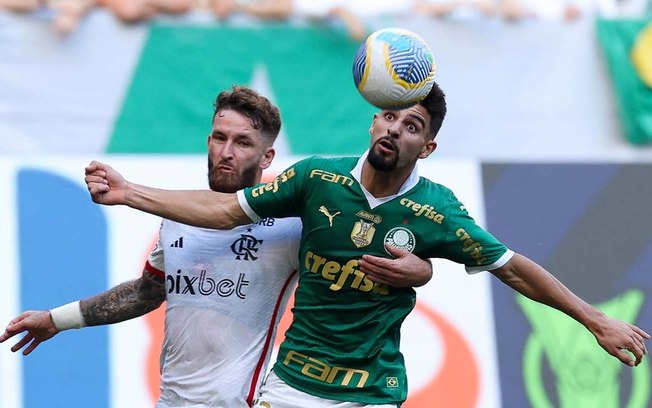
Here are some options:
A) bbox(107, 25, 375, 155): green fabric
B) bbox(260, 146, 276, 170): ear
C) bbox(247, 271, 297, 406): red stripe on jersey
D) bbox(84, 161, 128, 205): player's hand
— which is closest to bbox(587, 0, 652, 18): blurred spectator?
bbox(107, 25, 375, 155): green fabric

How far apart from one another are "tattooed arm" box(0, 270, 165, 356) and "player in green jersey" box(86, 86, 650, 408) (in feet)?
2.51

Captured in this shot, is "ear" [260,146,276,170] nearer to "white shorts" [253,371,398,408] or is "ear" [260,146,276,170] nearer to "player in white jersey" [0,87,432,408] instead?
"player in white jersey" [0,87,432,408]

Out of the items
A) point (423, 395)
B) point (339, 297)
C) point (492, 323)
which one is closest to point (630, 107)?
point (492, 323)

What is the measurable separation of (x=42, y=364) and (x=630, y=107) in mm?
5114

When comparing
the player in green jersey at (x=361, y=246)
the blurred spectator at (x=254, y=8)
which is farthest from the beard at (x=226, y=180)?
the blurred spectator at (x=254, y=8)

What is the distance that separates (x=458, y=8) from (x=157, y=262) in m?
4.93

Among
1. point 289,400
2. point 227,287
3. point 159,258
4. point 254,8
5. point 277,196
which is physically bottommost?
point 289,400

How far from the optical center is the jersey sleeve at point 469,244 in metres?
4.98

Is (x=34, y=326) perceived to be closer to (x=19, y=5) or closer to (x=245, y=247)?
(x=245, y=247)

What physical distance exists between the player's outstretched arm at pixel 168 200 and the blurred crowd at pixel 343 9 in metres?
4.24

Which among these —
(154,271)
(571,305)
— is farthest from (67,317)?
(571,305)

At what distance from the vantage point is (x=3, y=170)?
7738 mm

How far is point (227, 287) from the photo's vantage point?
206 inches

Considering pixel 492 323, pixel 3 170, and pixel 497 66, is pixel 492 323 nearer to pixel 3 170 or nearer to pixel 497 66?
pixel 497 66
